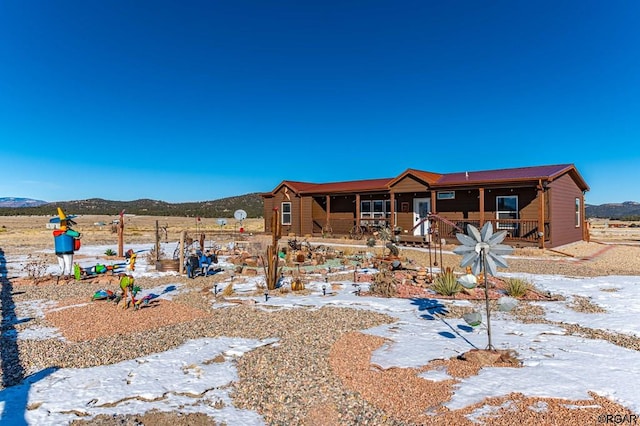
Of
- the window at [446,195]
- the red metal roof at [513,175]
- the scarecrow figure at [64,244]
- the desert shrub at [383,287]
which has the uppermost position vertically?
the red metal roof at [513,175]

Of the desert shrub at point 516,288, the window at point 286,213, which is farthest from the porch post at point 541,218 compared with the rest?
the window at point 286,213

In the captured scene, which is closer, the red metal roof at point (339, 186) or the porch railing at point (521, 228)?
the porch railing at point (521, 228)

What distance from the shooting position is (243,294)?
929cm

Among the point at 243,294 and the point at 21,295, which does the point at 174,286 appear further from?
the point at 21,295

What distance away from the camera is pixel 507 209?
62.5 feet

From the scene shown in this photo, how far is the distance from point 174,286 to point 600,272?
1238cm

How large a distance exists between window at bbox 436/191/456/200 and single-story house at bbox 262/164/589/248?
0.17ft

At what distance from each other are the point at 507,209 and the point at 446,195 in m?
3.10

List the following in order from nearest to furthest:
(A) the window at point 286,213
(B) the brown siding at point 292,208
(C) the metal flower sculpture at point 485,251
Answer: (C) the metal flower sculpture at point 485,251 → (B) the brown siding at point 292,208 → (A) the window at point 286,213

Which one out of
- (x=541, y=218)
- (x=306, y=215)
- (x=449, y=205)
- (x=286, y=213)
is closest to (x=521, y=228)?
(x=541, y=218)

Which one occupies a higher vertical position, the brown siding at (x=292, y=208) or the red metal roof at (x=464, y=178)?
the red metal roof at (x=464, y=178)

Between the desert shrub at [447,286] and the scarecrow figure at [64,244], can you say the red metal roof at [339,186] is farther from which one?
the scarecrow figure at [64,244]

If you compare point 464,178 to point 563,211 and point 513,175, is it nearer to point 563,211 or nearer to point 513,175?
point 513,175

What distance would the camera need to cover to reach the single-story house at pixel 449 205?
17656 millimetres
